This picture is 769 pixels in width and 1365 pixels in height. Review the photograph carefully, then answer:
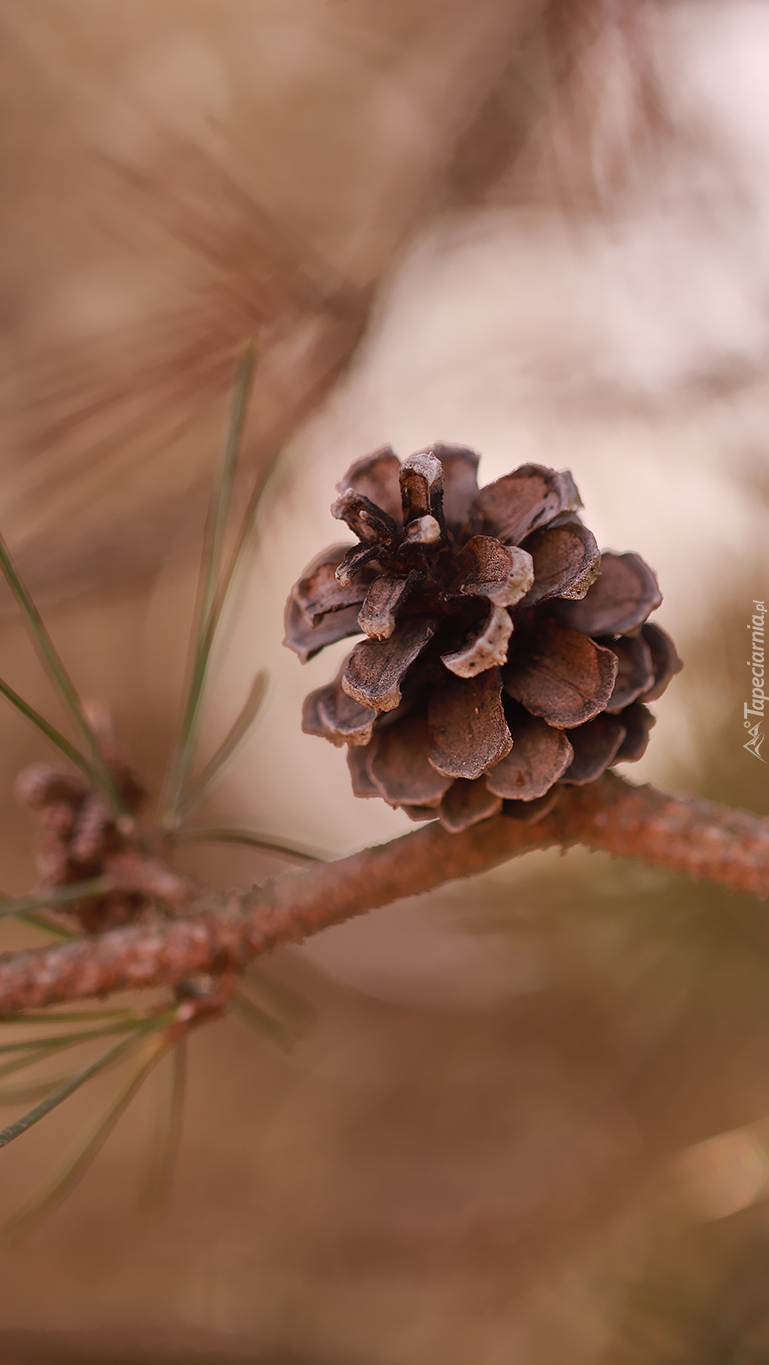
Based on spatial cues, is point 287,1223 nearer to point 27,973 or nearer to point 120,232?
point 27,973

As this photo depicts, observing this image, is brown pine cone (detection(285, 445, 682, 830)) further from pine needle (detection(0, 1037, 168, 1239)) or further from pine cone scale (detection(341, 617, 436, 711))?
pine needle (detection(0, 1037, 168, 1239))

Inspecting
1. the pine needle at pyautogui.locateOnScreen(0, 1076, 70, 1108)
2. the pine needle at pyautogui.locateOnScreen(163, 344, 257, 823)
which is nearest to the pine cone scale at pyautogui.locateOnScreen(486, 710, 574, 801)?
the pine needle at pyautogui.locateOnScreen(163, 344, 257, 823)

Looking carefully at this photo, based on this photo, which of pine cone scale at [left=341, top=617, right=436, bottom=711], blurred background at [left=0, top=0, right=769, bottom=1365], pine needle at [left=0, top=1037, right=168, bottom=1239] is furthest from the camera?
blurred background at [left=0, top=0, right=769, bottom=1365]

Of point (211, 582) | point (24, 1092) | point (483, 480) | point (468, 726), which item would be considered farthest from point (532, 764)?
point (483, 480)

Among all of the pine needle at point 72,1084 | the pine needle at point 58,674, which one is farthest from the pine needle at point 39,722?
the pine needle at point 72,1084

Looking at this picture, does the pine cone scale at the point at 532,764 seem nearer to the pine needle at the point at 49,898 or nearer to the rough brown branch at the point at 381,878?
the rough brown branch at the point at 381,878
